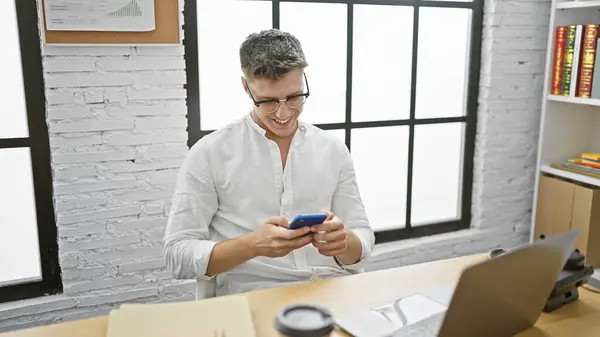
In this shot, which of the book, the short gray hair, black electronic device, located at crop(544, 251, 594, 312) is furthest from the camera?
the book

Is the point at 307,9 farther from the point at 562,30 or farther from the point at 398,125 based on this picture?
the point at 562,30

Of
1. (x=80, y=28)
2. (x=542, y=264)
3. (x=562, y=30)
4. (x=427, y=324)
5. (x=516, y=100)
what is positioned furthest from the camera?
(x=516, y=100)

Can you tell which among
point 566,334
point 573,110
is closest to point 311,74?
point 573,110

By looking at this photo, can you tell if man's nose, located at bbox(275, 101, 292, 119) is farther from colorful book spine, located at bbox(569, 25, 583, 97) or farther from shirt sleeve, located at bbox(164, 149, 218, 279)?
colorful book spine, located at bbox(569, 25, 583, 97)

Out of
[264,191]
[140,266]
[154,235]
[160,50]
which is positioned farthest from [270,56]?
[140,266]

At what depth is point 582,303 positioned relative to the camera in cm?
142

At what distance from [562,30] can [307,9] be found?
4.06ft

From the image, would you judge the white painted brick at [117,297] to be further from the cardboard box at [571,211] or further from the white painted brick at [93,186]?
the cardboard box at [571,211]

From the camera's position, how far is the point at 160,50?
2111 mm

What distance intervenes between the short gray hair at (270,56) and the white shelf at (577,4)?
1.62 m

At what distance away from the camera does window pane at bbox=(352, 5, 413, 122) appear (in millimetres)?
2627

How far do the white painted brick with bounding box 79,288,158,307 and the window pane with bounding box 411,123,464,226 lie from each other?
1.39 m

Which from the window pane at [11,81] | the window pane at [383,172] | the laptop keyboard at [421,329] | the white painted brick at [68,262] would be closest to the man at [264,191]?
the laptop keyboard at [421,329]

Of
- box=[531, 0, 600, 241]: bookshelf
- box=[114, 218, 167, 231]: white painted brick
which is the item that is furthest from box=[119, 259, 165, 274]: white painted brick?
box=[531, 0, 600, 241]: bookshelf
